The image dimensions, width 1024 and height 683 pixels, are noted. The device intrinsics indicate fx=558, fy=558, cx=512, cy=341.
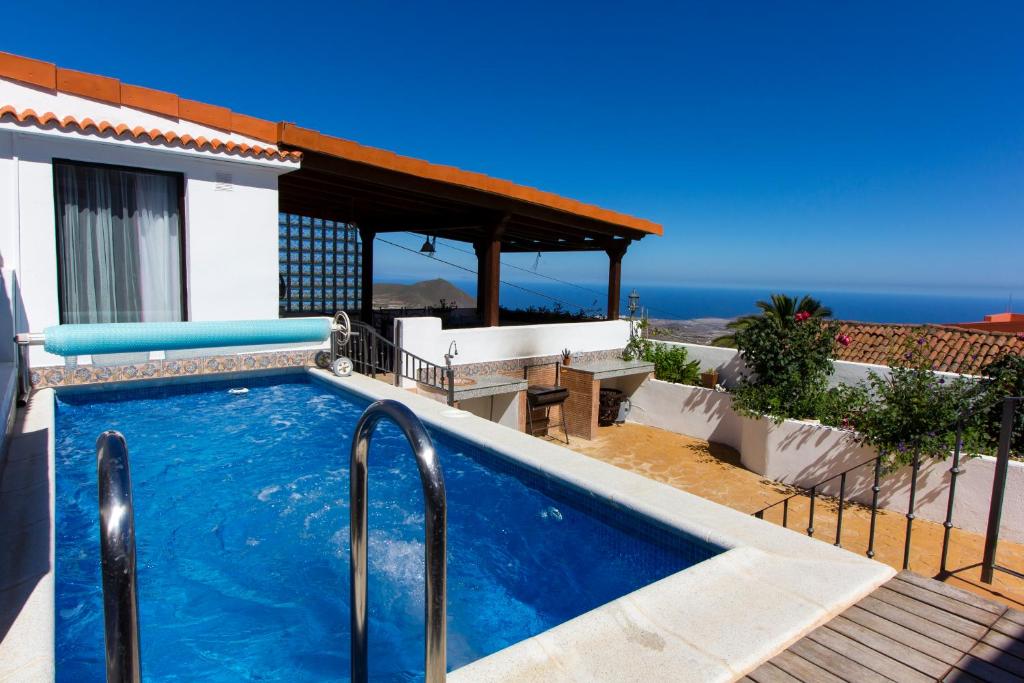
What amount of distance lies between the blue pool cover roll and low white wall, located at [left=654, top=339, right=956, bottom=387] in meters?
9.40

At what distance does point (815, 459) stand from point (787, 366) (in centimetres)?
193

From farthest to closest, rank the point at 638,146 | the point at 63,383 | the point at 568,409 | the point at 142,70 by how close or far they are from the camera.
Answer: the point at 638,146 < the point at 142,70 < the point at 568,409 < the point at 63,383

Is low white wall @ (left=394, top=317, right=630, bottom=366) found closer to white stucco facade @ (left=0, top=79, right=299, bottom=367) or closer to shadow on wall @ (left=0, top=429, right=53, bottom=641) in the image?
white stucco facade @ (left=0, top=79, right=299, bottom=367)

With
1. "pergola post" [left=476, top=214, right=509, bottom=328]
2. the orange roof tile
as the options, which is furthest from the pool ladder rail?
"pergola post" [left=476, top=214, right=509, bottom=328]

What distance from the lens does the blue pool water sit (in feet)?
11.0

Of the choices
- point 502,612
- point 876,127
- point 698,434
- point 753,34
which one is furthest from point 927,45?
point 502,612

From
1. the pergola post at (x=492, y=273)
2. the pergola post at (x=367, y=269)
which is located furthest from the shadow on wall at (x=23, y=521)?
the pergola post at (x=367, y=269)

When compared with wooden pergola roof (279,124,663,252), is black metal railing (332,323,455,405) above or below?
below

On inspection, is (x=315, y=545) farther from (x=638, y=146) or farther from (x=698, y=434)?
(x=638, y=146)

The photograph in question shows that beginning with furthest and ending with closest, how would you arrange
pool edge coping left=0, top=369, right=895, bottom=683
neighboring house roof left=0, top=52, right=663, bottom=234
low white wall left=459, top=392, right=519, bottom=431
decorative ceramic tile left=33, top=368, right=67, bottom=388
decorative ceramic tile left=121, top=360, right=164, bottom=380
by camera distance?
low white wall left=459, top=392, right=519, bottom=431
decorative ceramic tile left=121, top=360, right=164, bottom=380
decorative ceramic tile left=33, top=368, right=67, bottom=388
neighboring house roof left=0, top=52, right=663, bottom=234
pool edge coping left=0, top=369, right=895, bottom=683

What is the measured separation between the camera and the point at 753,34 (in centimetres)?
2709

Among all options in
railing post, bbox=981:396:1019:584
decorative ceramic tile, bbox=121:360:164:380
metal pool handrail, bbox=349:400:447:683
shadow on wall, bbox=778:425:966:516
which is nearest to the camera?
metal pool handrail, bbox=349:400:447:683

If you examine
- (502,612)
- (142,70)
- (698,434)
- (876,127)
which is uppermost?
(876,127)

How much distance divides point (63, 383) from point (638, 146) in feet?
154
